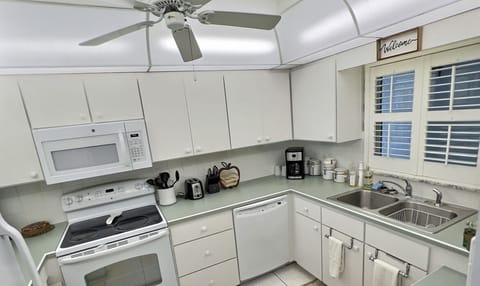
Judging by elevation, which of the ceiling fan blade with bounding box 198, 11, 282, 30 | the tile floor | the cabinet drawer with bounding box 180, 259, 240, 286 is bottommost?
the tile floor

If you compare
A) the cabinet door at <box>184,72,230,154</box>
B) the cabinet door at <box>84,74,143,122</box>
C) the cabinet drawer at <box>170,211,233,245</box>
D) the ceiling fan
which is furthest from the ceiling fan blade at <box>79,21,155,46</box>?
the cabinet drawer at <box>170,211,233,245</box>

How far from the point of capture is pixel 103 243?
1656 mm

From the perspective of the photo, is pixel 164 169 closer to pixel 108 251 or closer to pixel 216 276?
pixel 108 251

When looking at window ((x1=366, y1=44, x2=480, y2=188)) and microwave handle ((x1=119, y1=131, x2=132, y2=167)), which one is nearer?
window ((x1=366, y1=44, x2=480, y2=188))

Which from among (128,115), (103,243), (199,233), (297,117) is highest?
(128,115)

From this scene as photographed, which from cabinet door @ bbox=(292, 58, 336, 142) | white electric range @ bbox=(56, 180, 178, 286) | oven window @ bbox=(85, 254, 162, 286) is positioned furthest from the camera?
cabinet door @ bbox=(292, 58, 336, 142)

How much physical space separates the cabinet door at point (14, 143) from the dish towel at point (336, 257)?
2.41 metres

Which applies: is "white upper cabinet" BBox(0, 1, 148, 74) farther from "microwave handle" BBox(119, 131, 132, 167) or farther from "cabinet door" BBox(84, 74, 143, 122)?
"microwave handle" BBox(119, 131, 132, 167)

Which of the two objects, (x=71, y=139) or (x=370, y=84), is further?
(x=370, y=84)

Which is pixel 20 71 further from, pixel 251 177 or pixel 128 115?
pixel 251 177

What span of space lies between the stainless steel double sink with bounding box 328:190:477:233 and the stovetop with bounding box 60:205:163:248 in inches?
63.7

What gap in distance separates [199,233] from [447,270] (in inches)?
66.0

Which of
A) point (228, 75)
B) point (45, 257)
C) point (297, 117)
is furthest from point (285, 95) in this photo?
point (45, 257)

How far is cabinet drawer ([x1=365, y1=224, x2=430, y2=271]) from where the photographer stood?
1396 mm
